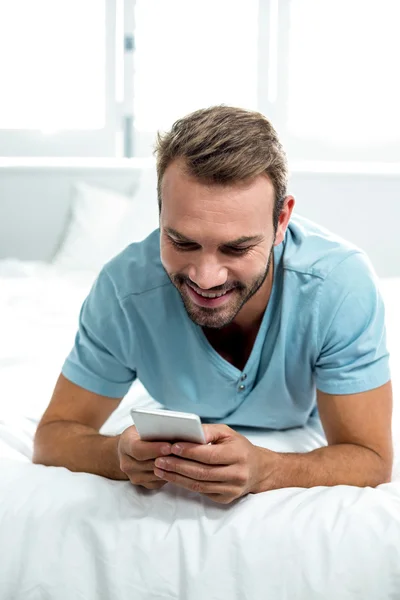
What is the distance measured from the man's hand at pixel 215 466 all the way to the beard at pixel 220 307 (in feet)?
0.68

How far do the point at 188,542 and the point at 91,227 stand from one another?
231 centimetres

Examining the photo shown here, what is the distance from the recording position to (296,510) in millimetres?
1243

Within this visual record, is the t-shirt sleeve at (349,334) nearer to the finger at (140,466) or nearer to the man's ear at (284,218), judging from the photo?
the man's ear at (284,218)

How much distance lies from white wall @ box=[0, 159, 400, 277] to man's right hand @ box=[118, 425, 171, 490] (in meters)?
2.38

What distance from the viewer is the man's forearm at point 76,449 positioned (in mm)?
1404

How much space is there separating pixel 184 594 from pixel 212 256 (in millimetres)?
511

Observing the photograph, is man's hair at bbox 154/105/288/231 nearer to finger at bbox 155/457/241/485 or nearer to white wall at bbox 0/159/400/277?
finger at bbox 155/457/241/485

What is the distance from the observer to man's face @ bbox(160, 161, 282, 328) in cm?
130

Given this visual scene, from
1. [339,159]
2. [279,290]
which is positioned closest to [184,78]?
[339,159]

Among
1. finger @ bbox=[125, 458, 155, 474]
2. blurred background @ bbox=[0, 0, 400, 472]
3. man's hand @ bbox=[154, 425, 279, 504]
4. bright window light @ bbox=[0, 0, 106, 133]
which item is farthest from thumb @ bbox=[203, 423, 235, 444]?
bright window light @ bbox=[0, 0, 106, 133]

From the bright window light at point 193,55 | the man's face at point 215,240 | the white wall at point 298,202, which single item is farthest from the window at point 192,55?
the man's face at point 215,240

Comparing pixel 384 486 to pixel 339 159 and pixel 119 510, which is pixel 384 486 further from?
pixel 339 159

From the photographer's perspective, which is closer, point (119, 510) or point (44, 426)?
point (119, 510)

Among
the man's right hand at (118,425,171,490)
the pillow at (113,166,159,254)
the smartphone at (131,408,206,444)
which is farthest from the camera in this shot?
the pillow at (113,166,159,254)
